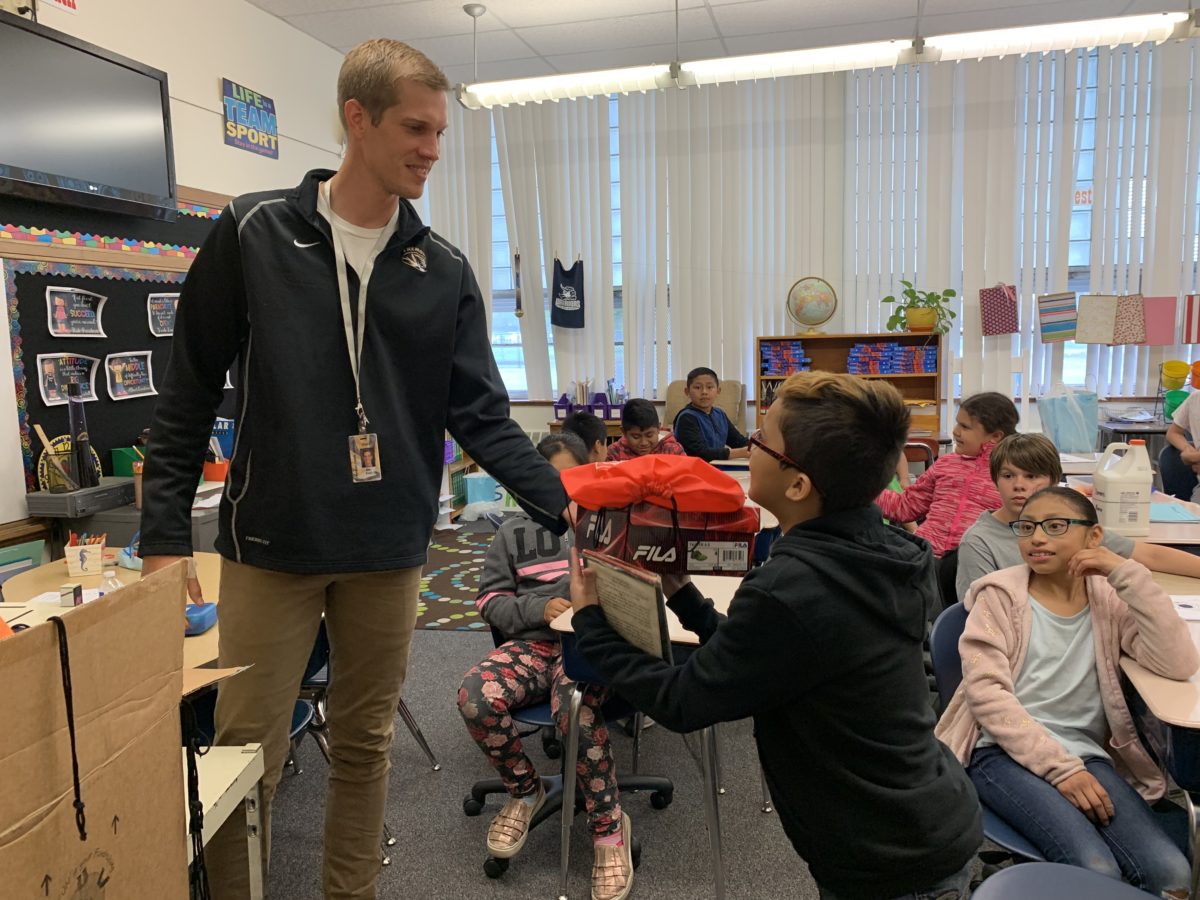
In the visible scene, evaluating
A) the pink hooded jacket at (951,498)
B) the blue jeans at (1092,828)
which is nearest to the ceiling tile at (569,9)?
the pink hooded jacket at (951,498)

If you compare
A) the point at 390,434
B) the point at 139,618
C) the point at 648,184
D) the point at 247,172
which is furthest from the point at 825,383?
the point at 648,184

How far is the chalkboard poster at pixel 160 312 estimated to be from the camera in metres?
3.91

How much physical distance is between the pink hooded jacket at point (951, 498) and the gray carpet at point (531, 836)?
0.99 meters

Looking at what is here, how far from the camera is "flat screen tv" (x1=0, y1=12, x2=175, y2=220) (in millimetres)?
3127

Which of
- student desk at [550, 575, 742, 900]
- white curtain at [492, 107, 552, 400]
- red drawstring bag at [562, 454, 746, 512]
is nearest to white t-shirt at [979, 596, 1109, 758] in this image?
student desk at [550, 575, 742, 900]

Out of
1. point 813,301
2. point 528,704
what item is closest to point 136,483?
point 528,704

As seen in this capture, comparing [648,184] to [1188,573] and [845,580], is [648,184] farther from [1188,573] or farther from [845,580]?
[845,580]

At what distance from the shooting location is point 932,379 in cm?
600

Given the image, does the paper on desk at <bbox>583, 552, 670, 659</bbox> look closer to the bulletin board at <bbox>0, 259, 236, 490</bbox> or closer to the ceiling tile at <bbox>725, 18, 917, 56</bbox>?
the bulletin board at <bbox>0, 259, 236, 490</bbox>

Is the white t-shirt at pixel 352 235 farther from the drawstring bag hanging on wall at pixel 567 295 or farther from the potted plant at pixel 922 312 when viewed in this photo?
the drawstring bag hanging on wall at pixel 567 295

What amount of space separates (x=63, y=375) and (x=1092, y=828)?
384 centimetres

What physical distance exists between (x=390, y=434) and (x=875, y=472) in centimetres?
81

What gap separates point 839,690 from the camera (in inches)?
43.6

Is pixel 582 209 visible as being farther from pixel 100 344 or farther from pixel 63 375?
pixel 63 375
